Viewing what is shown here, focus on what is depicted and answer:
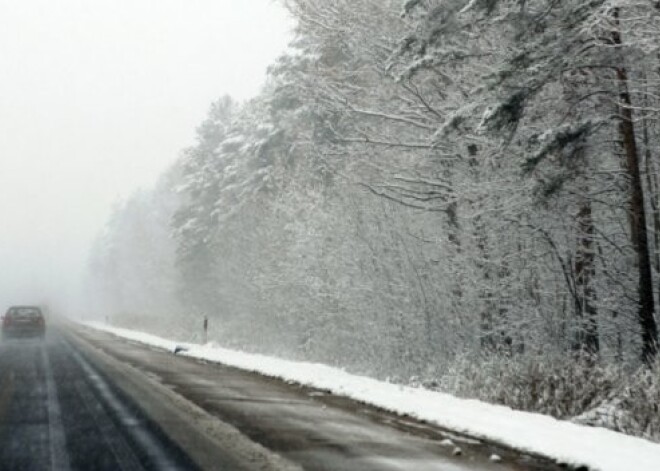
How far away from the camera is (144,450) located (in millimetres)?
6168

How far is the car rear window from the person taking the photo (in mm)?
31984

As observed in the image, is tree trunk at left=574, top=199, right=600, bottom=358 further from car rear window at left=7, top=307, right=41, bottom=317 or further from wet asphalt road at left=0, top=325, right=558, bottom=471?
car rear window at left=7, top=307, right=41, bottom=317

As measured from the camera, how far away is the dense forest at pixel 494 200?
10.4 metres

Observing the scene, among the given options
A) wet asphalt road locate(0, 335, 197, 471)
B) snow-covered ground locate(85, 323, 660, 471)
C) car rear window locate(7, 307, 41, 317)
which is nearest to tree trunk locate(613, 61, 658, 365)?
snow-covered ground locate(85, 323, 660, 471)

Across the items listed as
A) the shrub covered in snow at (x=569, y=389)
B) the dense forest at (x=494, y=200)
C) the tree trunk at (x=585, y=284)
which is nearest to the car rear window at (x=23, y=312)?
the dense forest at (x=494, y=200)

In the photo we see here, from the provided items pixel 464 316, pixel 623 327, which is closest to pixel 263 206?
pixel 464 316

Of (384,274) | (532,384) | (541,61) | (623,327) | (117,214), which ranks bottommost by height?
(532,384)

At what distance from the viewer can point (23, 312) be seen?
→ 106 ft

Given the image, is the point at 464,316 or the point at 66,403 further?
the point at 464,316

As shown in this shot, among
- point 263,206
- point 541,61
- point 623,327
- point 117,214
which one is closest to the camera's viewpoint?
point 541,61

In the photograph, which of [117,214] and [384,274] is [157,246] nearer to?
[117,214]

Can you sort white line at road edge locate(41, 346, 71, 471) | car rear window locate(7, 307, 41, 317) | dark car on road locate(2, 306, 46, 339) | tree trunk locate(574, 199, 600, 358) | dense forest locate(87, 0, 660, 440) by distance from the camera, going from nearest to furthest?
white line at road edge locate(41, 346, 71, 471), dense forest locate(87, 0, 660, 440), tree trunk locate(574, 199, 600, 358), dark car on road locate(2, 306, 46, 339), car rear window locate(7, 307, 41, 317)

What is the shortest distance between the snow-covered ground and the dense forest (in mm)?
897

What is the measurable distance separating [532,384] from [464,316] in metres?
4.72
